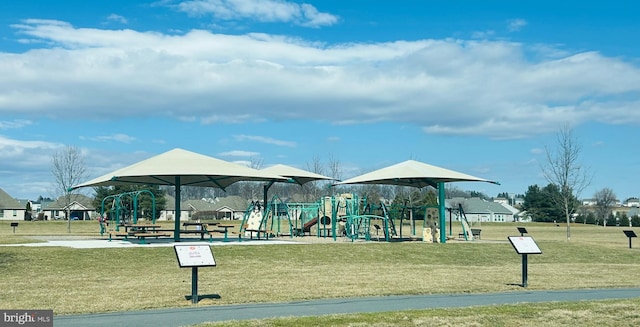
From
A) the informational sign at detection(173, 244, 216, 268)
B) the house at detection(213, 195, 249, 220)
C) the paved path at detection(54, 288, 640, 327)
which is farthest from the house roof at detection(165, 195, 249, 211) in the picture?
the informational sign at detection(173, 244, 216, 268)

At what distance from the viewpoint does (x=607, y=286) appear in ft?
52.7

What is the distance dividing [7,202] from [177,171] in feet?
248

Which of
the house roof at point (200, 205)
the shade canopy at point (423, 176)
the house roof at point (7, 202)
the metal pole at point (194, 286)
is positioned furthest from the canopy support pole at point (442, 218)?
the house roof at point (200, 205)

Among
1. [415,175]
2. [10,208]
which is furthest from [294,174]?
[10,208]

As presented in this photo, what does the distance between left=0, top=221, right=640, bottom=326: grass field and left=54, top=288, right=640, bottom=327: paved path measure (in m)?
0.64

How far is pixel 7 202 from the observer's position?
91.2m

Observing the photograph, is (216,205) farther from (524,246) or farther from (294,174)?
(524,246)

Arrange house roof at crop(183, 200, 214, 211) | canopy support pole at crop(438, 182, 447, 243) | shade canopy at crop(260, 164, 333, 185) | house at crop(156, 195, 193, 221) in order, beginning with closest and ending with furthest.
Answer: canopy support pole at crop(438, 182, 447, 243) < shade canopy at crop(260, 164, 333, 185) < house at crop(156, 195, 193, 221) < house roof at crop(183, 200, 214, 211)

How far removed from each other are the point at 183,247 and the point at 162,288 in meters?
2.10

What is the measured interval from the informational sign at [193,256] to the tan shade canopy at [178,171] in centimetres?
1186

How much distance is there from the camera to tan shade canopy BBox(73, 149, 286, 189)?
24734 millimetres

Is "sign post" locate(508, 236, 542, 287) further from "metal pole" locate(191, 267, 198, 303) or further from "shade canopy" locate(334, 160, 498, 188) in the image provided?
"shade canopy" locate(334, 160, 498, 188)

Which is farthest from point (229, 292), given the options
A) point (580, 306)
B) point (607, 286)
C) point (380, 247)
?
point (380, 247)

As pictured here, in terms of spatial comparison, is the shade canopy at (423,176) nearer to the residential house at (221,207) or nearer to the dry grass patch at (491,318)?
the dry grass patch at (491,318)
